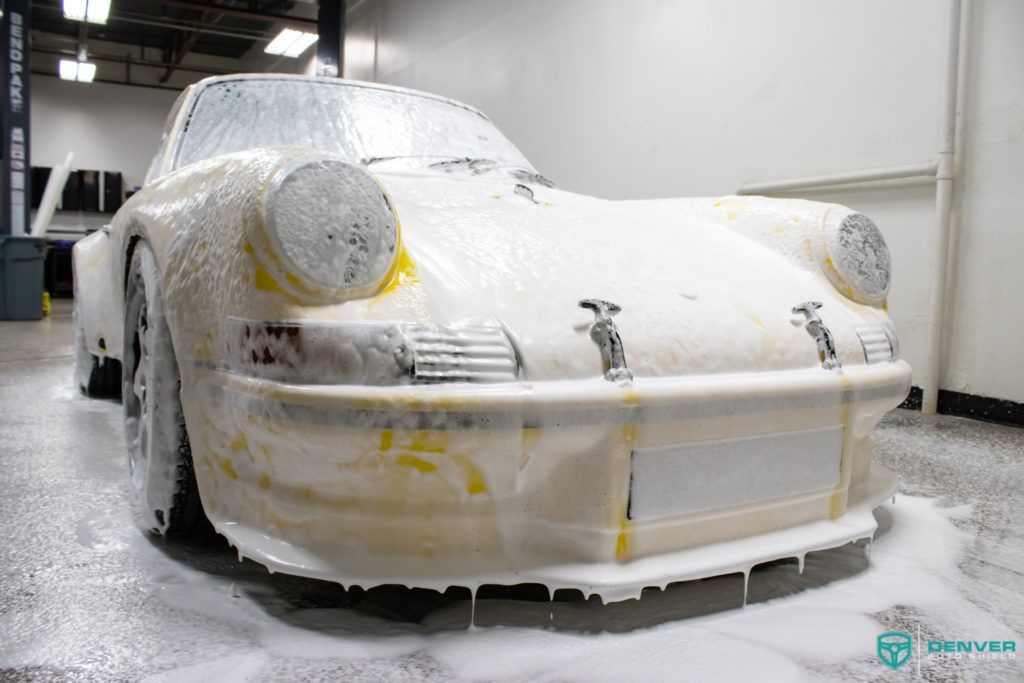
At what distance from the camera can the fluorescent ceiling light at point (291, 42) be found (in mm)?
12546

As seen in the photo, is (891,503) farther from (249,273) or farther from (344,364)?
(249,273)

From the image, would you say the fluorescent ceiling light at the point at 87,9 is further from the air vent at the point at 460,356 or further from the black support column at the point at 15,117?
the air vent at the point at 460,356

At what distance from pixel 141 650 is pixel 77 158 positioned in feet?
58.8

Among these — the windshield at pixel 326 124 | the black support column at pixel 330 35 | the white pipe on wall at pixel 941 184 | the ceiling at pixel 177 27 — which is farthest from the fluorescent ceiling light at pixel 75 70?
the white pipe on wall at pixel 941 184

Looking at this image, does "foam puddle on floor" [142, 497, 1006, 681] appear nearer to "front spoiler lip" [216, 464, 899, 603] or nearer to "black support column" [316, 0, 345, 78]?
"front spoiler lip" [216, 464, 899, 603]

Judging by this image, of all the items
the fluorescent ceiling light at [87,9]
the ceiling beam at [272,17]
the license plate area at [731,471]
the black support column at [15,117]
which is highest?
the ceiling beam at [272,17]

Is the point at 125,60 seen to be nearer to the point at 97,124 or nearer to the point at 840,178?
the point at 97,124

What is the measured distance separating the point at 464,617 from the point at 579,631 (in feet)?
0.67

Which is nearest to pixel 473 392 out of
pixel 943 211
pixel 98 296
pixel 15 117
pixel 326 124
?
pixel 326 124

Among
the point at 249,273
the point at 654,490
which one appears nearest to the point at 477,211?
the point at 249,273

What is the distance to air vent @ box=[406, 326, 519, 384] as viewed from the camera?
128 centimetres

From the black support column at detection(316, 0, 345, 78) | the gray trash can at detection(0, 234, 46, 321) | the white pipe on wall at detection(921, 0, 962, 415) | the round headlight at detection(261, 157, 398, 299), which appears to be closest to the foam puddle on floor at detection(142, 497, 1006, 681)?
the round headlight at detection(261, 157, 398, 299)

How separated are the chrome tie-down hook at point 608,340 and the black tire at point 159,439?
0.85 metres

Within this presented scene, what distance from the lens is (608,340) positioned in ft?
4.59
